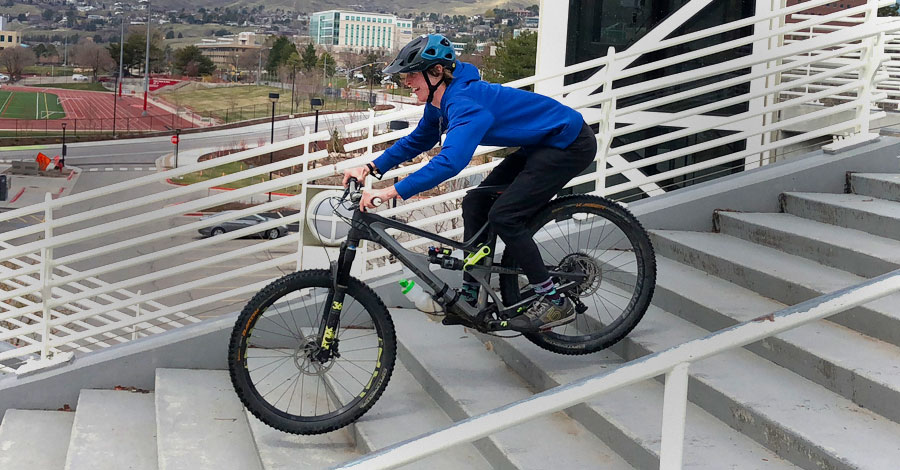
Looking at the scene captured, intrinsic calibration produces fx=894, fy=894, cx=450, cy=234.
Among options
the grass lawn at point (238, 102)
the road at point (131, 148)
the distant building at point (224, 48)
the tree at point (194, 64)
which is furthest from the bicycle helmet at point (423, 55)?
the road at point (131, 148)

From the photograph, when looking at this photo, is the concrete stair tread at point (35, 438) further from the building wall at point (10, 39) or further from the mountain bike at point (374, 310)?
the building wall at point (10, 39)

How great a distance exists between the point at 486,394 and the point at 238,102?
48.4m

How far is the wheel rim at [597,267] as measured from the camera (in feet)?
13.0

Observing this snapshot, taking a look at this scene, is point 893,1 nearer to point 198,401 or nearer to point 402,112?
point 402,112

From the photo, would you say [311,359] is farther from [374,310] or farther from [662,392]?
[662,392]

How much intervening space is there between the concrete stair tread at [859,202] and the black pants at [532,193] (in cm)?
189

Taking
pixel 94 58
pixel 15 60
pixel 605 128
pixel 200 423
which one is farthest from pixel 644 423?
pixel 94 58

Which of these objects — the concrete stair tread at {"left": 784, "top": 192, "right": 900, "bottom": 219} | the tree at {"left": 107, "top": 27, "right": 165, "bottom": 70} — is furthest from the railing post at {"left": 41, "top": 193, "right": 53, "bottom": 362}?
the tree at {"left": 107, "top": 27, "right": 165, "bottom": 70}

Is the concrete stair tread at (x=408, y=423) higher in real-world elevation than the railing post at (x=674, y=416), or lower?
lower

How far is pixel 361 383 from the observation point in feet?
13.2

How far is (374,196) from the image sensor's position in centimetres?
347

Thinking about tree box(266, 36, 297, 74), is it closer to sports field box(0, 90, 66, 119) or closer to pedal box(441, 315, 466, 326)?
sports field box(0, 90, 66, 119)

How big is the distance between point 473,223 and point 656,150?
13618 mm

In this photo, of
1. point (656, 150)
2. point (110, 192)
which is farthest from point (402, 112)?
point (656, 150)
